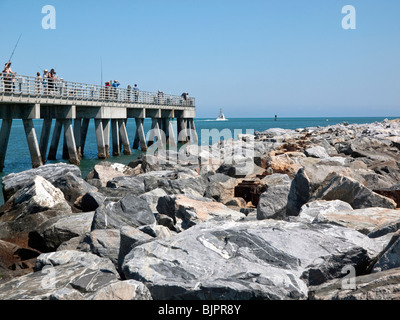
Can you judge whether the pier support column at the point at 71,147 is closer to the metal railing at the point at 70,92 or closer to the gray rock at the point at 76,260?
the metal railing at the point at 70,92

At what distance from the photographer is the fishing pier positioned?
21.1 m

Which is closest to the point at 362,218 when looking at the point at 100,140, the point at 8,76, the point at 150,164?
the point at 150,164

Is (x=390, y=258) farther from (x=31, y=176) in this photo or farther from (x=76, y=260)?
(x=31, y=176)

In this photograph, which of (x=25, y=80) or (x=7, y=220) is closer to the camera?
(x=7, y=220)

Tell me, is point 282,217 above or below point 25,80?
below

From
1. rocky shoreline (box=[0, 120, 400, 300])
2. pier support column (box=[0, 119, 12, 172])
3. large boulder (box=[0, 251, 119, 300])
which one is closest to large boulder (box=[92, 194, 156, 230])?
rocky shoreline (box=[0, 120, 400, 300])

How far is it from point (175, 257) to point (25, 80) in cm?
1816

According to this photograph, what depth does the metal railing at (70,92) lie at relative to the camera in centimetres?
2007

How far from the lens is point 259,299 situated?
162 inches

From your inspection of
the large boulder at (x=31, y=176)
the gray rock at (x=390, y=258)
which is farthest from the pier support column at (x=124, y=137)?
the gray rock at (x=390, y=258)

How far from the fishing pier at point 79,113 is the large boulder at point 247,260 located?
16.6m

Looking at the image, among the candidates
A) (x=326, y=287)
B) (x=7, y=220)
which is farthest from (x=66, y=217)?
(x=326, y=287)

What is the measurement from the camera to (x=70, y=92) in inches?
1041
